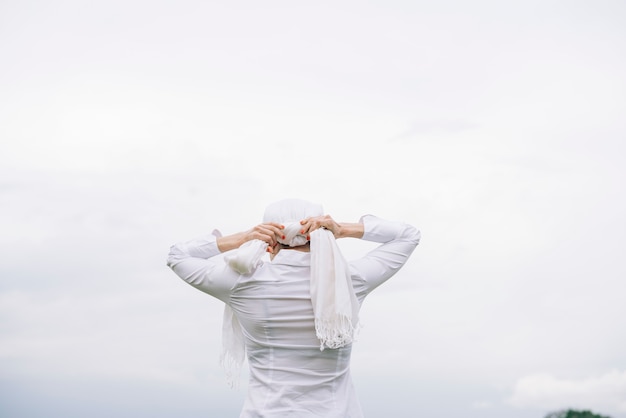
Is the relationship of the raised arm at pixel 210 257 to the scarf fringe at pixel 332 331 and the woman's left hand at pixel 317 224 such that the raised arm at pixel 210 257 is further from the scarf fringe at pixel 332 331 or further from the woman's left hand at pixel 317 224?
the scarf fringe at pixel 332 331

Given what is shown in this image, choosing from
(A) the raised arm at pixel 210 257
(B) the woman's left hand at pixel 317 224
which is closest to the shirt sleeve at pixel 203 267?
(A) the raised arm at pixel 210 257

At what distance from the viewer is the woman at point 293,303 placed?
15.5 feet

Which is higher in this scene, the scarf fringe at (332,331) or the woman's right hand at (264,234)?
the woman's right hand at (264,234)

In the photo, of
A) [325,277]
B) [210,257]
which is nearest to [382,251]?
[325,277]

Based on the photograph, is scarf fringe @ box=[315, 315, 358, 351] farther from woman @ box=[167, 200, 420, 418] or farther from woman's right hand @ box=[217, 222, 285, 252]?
woman's right hand @ box=[217, 222, 285, 252]

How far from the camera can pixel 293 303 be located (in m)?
4.80

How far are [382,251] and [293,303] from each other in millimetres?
639

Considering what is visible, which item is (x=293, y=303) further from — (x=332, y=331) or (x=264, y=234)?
(x=264, y=234)

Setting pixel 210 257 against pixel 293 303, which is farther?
pixel 210 257

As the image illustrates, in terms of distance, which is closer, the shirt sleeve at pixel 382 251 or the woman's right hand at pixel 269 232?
the woman's right hand at pixel 269 232

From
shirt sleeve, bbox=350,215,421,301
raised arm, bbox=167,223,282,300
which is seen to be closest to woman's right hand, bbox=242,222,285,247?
raised arm, bbox=167,223,282,300

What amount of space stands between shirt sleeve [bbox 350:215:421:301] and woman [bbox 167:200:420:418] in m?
0.01

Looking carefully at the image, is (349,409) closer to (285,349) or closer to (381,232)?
(285,349)

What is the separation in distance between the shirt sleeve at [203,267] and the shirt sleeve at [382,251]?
2.35 feet
